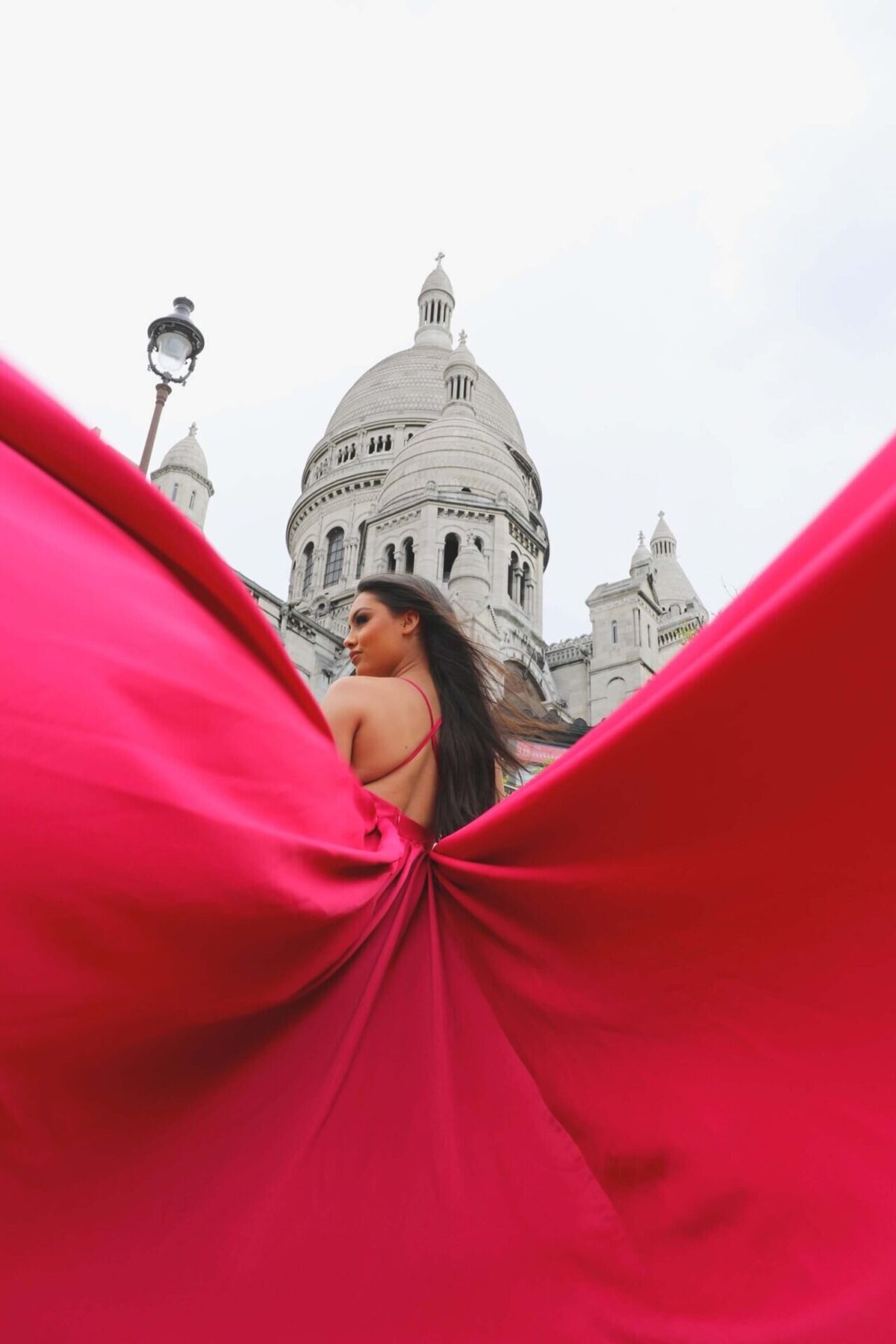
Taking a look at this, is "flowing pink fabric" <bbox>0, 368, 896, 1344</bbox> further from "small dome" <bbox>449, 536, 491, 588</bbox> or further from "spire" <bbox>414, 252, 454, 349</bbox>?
"spire" <bbox>414, 252, 454, 349</bbox>

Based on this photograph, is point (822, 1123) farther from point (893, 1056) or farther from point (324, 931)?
point (324, 931)

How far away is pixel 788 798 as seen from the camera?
5.37 ft

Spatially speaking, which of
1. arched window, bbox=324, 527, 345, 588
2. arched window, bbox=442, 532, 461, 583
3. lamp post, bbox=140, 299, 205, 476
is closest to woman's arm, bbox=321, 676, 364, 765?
lamp post, bbox=140, 299, 205, 476

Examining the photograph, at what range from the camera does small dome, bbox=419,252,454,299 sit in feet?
206

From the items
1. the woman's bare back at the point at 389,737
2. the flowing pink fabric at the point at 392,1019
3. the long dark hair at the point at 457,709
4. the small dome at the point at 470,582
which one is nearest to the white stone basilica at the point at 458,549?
the small dome at the point at 470,582

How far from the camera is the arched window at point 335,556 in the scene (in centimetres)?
4620

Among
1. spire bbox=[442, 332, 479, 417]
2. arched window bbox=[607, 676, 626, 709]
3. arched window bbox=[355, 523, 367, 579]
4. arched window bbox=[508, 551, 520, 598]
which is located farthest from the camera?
spire bbox=[442, 332, 479, 417]

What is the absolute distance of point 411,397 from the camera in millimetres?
52906

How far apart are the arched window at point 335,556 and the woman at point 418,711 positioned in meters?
43.0

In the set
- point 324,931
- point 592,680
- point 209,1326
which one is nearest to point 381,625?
point 324,931

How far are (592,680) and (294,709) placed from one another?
33684mm

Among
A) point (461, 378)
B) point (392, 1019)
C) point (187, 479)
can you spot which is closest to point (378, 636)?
point (392, 1019)

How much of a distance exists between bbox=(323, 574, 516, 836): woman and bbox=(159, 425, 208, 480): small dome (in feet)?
118

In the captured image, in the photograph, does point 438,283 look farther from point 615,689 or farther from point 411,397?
point 615,689
